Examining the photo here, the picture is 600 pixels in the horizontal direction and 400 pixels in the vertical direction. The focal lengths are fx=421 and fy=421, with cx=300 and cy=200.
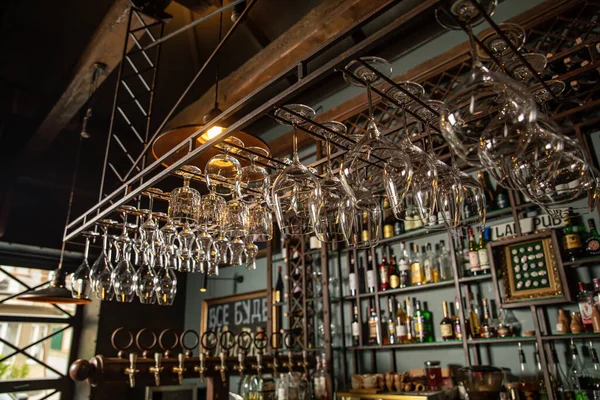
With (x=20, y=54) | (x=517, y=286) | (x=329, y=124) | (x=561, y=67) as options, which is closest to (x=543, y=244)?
(x=517, y=286)

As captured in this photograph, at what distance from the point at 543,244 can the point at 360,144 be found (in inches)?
80.7

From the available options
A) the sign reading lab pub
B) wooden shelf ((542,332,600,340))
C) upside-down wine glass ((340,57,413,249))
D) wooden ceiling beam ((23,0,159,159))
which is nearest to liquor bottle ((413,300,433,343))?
the sign reading lab pub

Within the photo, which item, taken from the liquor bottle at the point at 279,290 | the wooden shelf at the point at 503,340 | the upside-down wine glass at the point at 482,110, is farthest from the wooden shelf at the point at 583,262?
the liquor bottle at the point at 279,290

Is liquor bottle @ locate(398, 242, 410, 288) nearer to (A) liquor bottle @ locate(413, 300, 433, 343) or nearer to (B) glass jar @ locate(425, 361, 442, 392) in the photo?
(A) liquor bottle @ locate(413, 300, 433, 343)

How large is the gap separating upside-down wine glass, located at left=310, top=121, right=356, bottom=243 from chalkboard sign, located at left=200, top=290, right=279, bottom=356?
3.59 m

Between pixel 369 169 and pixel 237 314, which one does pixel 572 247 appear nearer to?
pixel 369 169

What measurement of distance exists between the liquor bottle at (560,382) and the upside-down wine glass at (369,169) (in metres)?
1.86

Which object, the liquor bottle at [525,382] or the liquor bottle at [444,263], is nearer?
the liquor bottle at [525,382]

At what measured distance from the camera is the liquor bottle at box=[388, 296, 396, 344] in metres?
3.22

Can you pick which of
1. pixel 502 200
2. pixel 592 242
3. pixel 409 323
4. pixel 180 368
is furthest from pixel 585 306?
pixel 180 368

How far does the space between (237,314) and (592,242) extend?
3.83 m

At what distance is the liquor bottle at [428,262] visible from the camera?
316cm

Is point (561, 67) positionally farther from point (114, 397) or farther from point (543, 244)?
point (114, 397)

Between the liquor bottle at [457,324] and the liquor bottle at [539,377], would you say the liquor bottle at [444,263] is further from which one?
the liquor bottle at [539,377]
